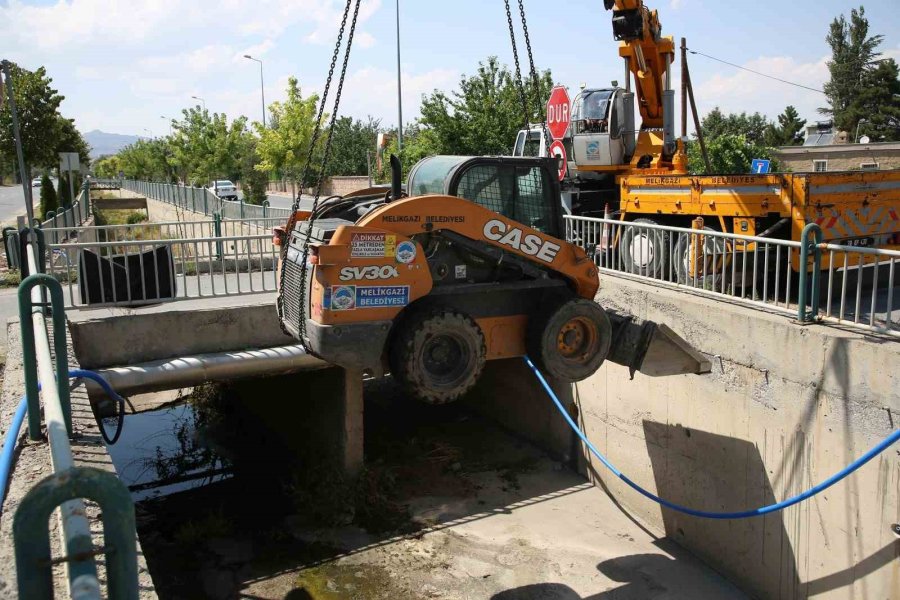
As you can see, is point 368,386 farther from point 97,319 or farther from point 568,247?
point 568,247

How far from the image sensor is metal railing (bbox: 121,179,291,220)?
19000mm

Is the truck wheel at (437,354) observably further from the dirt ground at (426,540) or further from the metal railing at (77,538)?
the dirt ground at (426,540)

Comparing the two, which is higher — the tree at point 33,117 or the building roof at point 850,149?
the tree at point 33,117

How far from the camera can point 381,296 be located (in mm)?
5648

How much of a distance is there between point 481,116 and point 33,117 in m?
16.1

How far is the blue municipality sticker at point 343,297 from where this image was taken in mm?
5480

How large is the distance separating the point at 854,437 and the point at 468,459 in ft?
22.4

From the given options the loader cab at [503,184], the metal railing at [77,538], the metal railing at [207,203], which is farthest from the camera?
the metal railing at [207,203]

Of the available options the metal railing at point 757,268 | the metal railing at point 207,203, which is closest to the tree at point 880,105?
the metal railing at point 207,203

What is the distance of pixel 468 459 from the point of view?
12.6m

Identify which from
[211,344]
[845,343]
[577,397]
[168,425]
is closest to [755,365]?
[845,343]

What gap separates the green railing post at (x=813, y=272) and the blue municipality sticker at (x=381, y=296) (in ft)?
13.5

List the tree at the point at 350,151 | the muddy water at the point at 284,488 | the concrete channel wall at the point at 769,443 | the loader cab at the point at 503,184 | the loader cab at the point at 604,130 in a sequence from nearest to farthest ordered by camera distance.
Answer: the loader cab at the point at 503,184
the concrete channel wall at the point at 769,443
the muddy water at the point at 284,488
the loader cab at the point at 604,130
the tree at the point at 350,151

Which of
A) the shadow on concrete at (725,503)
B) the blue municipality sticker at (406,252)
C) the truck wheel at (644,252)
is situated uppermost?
Result: the blue municipality sticker at (406,252)
